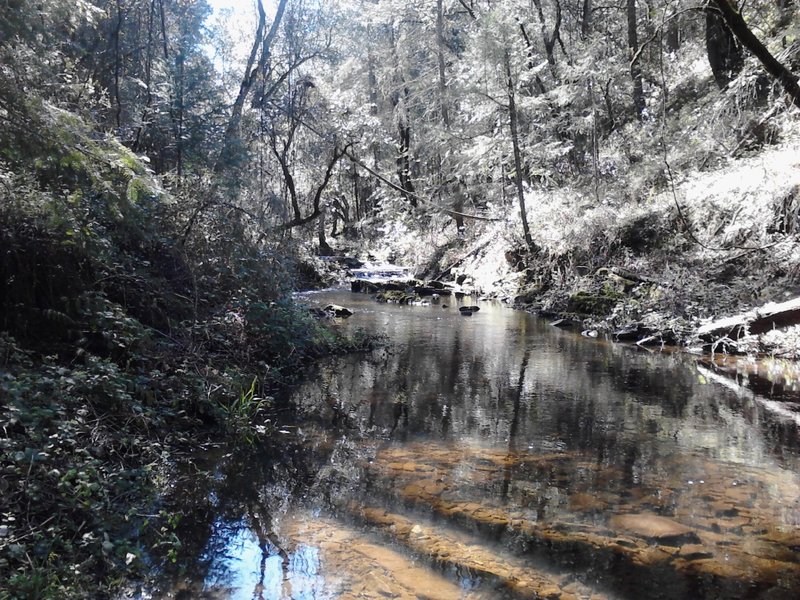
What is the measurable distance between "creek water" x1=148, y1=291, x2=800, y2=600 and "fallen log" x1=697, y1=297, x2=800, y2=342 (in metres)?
2.30

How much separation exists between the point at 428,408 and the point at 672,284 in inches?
294

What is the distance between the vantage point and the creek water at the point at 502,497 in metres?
3.64

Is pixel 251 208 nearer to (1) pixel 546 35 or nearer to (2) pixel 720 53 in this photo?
(2) pixel 720 53

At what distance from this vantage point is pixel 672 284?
12273 mm

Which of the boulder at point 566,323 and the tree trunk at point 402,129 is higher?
the tree trunk at point 402,129

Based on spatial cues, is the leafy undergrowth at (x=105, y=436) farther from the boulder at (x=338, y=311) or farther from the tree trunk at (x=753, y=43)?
the tree trunk at (x=753, y=43)

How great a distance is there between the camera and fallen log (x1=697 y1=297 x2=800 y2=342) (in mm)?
9516

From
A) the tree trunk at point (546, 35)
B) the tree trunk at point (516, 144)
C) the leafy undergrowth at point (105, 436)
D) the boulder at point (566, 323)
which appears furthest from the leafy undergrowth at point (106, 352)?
the tree trunk at point (546, 35)

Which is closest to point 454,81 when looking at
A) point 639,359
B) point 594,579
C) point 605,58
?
point 605,58

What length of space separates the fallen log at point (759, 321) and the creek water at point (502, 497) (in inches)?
90.6

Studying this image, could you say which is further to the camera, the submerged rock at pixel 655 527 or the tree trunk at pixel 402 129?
the tree trunk at pixel 402 129

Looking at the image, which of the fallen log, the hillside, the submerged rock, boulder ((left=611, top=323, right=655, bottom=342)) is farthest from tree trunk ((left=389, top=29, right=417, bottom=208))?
the submerged rock

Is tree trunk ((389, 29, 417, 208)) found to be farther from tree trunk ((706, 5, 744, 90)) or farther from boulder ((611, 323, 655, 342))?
boulder ((611, 323, 655, 342))

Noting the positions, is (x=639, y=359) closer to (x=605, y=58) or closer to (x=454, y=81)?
(x=605, y=58)
